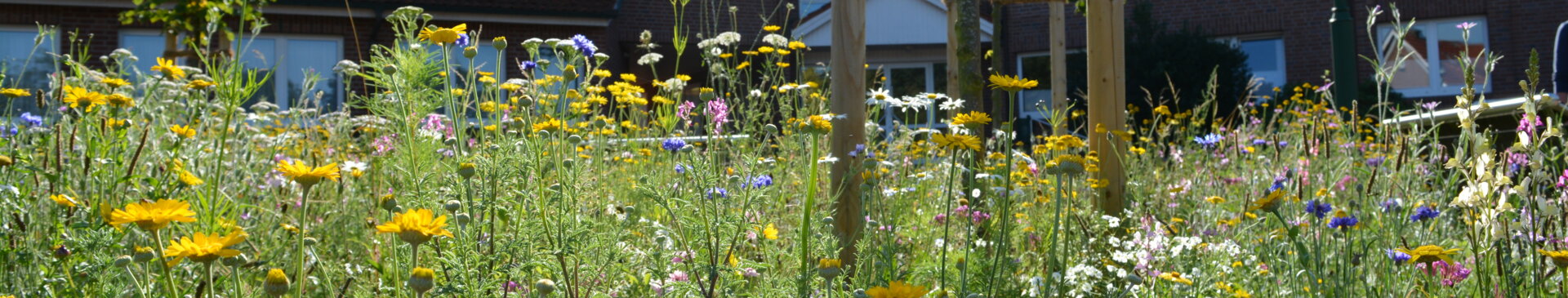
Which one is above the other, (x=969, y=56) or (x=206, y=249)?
(x=969, y=56)

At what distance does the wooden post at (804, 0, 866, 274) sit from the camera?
9.89ft

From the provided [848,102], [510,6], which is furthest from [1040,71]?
[848,102]

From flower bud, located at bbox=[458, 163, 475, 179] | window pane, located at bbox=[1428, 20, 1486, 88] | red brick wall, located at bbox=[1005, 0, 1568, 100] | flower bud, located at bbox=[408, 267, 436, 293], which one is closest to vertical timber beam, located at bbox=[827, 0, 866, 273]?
flower bud, located at bbox=[458, 163, 475, 179]

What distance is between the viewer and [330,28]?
13.2 meters

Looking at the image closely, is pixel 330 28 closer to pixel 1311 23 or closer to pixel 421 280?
pixel 1311 23

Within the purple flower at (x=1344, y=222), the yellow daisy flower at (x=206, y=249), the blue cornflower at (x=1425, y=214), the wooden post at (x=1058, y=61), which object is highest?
the wooden post at (x=1058, y=61)

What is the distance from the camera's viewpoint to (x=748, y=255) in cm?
311

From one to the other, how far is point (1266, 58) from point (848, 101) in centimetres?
1418

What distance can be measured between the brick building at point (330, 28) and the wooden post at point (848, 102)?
8.37 m

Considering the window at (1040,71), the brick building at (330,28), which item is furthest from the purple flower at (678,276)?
the window at (1040,71)

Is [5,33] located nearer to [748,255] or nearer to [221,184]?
[221,184]

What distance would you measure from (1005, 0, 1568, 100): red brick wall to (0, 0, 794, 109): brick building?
3.53 meters

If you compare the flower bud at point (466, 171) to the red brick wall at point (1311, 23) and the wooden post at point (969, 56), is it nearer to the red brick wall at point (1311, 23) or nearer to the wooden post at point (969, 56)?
the wooden post at point (969, 56)

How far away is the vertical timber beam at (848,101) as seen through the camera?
3.02 meters
